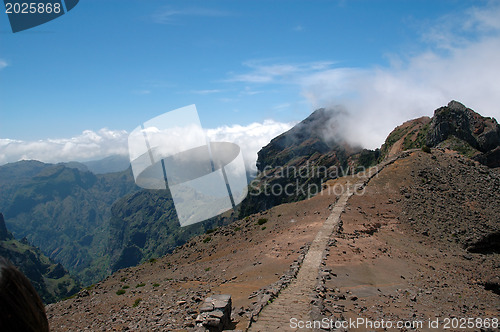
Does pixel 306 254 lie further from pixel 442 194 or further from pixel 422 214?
pixel 442 194

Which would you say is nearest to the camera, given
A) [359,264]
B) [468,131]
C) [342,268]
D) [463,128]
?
[342,268]

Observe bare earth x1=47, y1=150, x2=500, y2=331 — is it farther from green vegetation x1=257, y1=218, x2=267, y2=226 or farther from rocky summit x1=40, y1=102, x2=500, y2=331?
green vegetation x1=257, y1=218, x2=267, y2=226

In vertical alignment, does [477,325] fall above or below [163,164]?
below

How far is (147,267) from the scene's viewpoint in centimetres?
4150

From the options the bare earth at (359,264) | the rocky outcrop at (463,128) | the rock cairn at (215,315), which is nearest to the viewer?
the rock cairn at (215,315)

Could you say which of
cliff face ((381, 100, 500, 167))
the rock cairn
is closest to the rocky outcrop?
cliff face ((381, 100, 500, 167))

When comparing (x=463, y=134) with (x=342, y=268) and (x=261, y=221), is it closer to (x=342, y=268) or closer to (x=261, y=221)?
(x=261, y=221)

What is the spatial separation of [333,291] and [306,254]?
25.4 ft

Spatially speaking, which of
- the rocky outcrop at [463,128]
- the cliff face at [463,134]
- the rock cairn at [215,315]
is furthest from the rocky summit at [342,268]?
the rocky outcrop at [463,128]

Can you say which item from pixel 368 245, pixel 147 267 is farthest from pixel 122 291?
pixel 368 245

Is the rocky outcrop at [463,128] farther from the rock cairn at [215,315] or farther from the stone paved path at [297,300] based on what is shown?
the rock cairn at [215,315]

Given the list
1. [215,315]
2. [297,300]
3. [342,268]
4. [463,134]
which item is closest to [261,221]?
[342,268]

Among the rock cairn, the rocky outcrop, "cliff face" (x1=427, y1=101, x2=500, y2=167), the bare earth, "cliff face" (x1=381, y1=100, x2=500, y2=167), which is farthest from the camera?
the rocky outcrop

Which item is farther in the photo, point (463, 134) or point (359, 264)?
point (463, 134)
